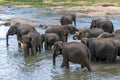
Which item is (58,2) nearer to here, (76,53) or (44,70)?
(44,70)

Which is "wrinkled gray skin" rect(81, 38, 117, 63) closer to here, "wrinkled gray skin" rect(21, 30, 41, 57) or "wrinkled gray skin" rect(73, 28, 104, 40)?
"wrinkled gray skin" rect(73, 28, 104, 40)

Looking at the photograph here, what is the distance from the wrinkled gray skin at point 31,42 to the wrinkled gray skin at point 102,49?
2.28 metres

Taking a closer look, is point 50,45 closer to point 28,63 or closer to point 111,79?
point 28,63

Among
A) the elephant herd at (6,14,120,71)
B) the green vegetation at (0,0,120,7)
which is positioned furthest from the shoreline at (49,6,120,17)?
the elephant herd at (6,14,120,71)

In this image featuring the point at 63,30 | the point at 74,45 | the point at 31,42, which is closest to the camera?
the point at 74,45

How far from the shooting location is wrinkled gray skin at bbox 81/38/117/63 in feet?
40.3

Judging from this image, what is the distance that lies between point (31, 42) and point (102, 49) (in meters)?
2.86

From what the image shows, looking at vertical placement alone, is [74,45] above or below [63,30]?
above

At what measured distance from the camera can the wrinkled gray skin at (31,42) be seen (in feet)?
45.2

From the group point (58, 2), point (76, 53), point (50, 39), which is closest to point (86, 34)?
point (50, 39)

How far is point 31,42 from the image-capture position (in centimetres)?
1384

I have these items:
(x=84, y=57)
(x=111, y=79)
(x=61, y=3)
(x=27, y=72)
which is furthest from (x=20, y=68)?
(x=61, y=3)

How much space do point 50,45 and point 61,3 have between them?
87.0 ft

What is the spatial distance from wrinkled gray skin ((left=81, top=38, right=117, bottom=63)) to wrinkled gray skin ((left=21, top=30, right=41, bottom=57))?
2.28 metres
